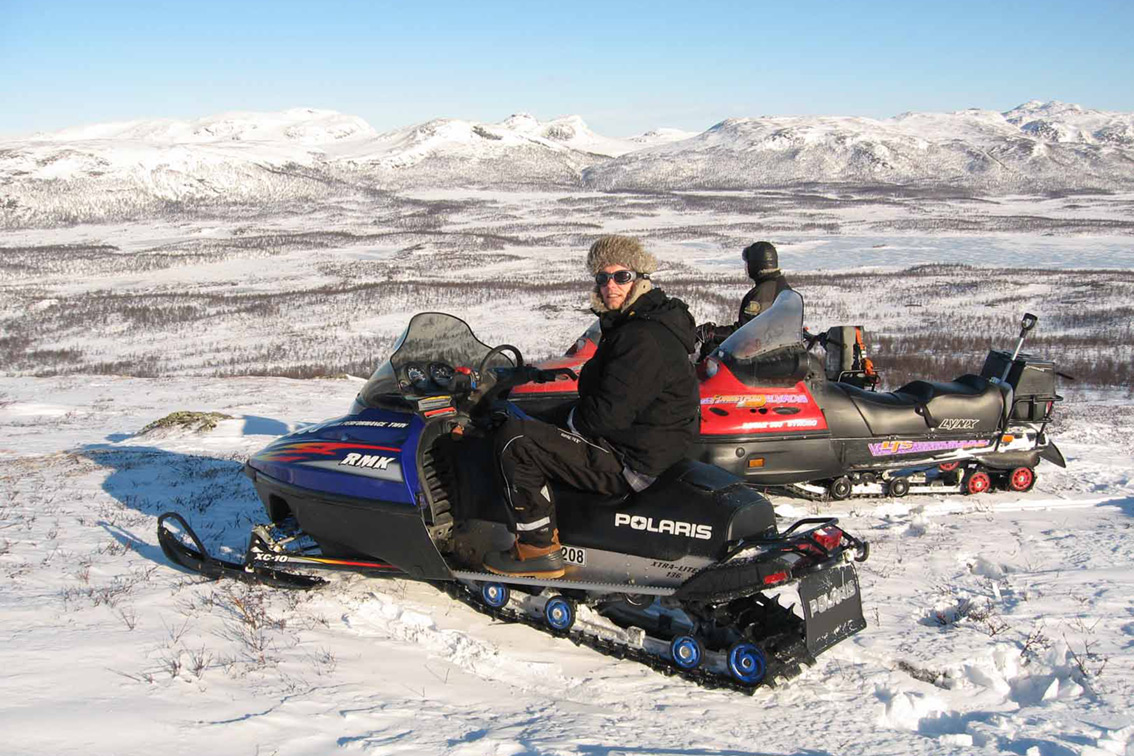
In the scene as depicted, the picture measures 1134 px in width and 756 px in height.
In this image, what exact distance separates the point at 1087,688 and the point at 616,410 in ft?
7.77

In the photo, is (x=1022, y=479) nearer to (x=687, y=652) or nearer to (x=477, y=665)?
(x=687, y=652)

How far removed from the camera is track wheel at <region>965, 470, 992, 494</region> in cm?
748

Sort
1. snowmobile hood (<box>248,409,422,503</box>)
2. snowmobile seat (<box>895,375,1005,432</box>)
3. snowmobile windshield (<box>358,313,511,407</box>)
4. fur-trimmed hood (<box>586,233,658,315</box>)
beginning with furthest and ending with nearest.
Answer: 1. snowmobile seat (<box>895,375,1005,432</box>)
2. snowmobile windshield (<box>358,313,511,407</box>)
3. snowmobile hood (<box>248,409,422,503</box>)
4. fur-trimmed hood (<box>586,233,658,315</box>)

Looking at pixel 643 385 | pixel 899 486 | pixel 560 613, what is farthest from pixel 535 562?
pixel 899 486

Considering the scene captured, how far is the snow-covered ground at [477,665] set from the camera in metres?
3.28

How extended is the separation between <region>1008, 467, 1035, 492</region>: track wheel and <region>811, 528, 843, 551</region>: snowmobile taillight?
424 centimetres

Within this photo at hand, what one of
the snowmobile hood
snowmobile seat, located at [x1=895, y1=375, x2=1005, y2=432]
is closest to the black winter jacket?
the snowmobile hood

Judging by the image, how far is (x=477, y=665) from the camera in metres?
4.09

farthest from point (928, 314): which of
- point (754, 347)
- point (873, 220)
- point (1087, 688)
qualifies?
point (873, 220)

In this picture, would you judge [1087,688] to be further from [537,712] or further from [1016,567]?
[537,712]

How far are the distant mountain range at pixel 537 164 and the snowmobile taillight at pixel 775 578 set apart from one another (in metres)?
97.8

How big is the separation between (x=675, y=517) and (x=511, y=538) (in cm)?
87

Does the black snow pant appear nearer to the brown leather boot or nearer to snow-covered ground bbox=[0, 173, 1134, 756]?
the brown leather boot

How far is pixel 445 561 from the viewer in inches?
176
